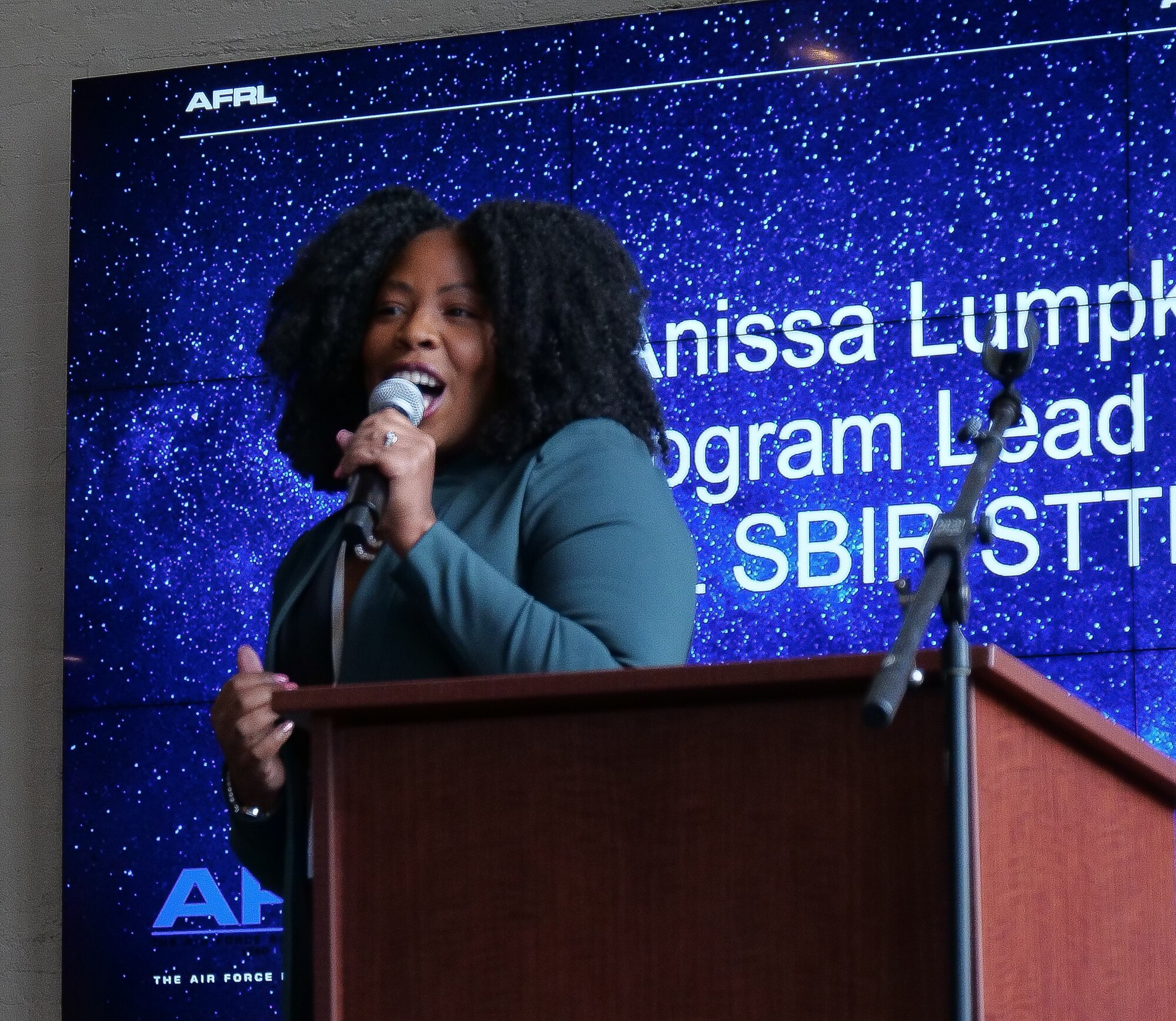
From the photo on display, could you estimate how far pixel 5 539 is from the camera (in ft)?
13.3

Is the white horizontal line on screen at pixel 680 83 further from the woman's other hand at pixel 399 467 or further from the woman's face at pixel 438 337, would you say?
the woman's other hand at pixel 399 467

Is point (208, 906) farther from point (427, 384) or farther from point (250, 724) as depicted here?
point (250, 724)

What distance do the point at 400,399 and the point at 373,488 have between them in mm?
229

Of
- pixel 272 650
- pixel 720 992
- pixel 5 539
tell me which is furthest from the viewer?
pixel 5 539

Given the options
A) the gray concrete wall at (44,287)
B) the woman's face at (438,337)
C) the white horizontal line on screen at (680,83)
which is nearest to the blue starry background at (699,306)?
the white horizontal line on screen at (680,83)

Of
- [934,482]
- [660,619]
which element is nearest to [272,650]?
[660,619]

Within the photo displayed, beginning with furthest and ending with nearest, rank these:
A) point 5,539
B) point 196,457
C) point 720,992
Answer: point 5,539 → point 196,457 → point 720,992

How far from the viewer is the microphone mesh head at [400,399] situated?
77.4 inches

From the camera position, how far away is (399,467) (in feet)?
5.81

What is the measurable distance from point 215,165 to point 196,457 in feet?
1.88

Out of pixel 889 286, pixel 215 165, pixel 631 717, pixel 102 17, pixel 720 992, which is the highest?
pixel 102 17

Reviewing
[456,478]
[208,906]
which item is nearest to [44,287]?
[208,906]

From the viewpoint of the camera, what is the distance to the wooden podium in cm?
134

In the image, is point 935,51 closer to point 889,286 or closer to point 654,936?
point 889,286
